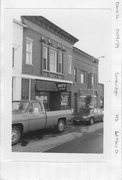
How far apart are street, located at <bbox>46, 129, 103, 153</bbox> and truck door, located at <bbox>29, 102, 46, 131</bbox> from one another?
0.32 m

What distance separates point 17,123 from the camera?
2.71 m

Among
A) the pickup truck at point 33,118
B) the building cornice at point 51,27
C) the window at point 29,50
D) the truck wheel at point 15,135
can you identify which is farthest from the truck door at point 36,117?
the building cornice at point 51,27

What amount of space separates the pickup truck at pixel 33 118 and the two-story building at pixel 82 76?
8.1 inches

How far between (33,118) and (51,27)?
1.11 meters

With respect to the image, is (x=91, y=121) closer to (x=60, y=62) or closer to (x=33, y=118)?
(x=33, y=118)

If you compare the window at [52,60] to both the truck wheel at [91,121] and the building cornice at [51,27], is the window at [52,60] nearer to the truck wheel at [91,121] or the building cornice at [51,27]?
the building cornice at [51,27]

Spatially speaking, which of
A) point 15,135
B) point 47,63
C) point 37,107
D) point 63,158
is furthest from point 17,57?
point 63,158

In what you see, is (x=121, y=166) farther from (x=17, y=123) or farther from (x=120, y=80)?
(x=17, y=123)

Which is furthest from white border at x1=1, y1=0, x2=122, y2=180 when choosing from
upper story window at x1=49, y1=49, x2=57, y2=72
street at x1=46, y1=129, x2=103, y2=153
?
upper story window at x1=49, y1=49, x2=57, y2=72

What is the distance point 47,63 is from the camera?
9.21 feet

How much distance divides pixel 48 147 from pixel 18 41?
129 cm

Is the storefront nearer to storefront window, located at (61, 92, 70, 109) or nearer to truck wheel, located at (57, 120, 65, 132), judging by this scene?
storefront window, located at (61, 92, 70, 109)

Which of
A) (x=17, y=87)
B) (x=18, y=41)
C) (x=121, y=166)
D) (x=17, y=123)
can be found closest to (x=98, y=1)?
(x=18, y=41)

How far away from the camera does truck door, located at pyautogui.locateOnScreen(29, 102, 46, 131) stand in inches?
108
